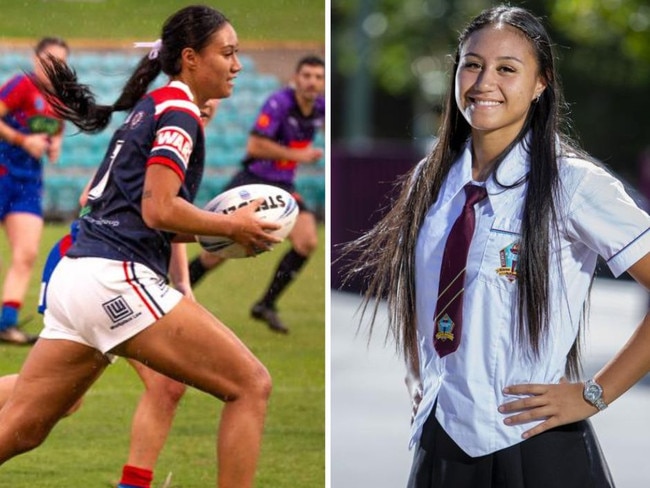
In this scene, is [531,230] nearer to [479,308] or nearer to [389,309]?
[479,308]

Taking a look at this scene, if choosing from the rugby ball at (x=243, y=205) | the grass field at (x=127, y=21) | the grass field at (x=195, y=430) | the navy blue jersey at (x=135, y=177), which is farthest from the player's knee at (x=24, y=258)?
the navy blue jersey at (x=135, y=177)

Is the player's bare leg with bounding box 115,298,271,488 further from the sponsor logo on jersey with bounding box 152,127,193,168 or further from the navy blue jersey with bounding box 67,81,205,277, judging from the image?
the sponsor logo on jersey with bounding box 152,127,193,168

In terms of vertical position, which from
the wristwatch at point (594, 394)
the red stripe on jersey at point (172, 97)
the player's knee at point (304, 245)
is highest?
the player's knee at point (304, 245)

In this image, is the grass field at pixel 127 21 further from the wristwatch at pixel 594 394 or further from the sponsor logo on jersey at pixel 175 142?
the wristwatch at pixel 594 394

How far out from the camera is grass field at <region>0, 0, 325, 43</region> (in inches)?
498

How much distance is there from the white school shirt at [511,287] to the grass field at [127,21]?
306 inches

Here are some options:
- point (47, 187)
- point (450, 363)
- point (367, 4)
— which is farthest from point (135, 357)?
point (367, 4)

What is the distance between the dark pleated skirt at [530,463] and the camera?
3.33 m

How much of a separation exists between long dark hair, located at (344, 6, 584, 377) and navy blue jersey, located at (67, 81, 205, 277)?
828 mm

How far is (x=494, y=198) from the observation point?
3.39 meters

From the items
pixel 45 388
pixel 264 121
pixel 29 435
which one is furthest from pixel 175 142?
pixel 264 121

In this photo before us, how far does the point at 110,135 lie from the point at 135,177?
1156 centimetres

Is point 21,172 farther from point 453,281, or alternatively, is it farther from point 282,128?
point 453,281

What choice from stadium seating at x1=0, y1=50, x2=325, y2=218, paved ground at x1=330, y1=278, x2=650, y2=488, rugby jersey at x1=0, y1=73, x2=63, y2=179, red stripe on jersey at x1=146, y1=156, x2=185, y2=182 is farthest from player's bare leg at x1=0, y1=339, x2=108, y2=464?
stadium seating at x1=0, y1=50, x2=325, y2=218
